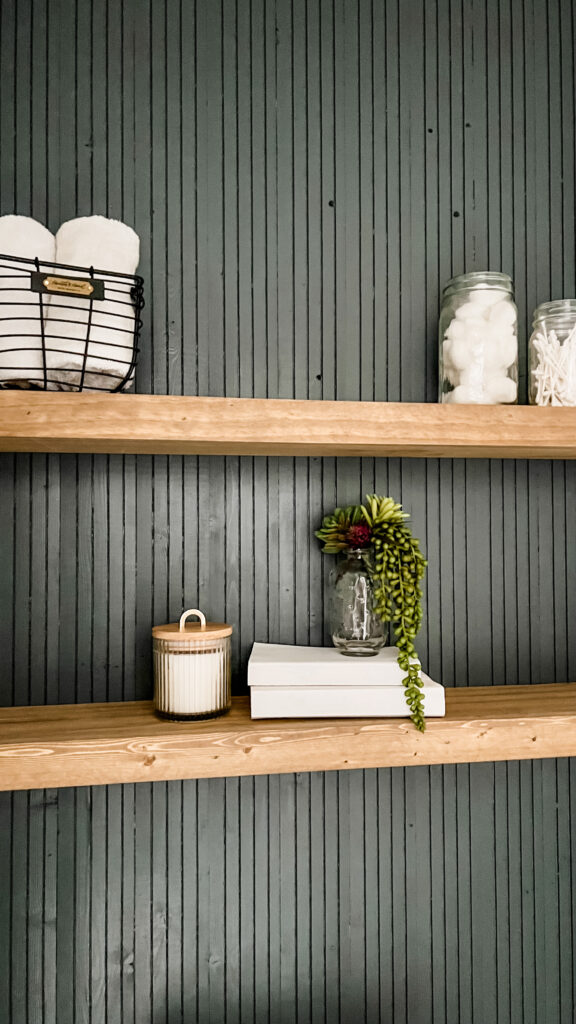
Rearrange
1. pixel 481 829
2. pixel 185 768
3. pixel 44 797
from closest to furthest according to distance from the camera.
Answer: pixel 185 768 → pixel 44 797 → pixel 481 829

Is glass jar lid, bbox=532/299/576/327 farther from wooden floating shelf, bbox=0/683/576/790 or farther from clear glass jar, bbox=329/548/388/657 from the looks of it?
wooden floating shelf, bbox=0/683/576/790

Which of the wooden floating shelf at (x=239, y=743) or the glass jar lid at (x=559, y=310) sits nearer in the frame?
the wooden floating shelf at (x=239, y=743)

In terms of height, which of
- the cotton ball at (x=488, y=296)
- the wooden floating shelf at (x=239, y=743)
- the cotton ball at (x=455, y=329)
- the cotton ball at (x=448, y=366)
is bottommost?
the wooden floating shelf at (x=239, y=743)

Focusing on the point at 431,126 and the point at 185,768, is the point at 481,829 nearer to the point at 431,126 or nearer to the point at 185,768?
the point at 185,768

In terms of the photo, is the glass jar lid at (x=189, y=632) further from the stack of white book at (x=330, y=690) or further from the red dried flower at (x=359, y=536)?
the red dried flower at (x=359, y=536)

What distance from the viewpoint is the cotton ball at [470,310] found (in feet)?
3.41

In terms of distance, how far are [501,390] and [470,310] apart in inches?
5.1

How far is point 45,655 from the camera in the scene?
1063mm

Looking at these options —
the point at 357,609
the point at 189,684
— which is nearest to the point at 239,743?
the point at 189,684

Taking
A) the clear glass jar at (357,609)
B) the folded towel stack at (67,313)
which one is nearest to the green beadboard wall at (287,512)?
the clear glass jar at (357,609)

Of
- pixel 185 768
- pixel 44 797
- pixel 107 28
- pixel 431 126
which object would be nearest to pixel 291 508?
pixel 185 768

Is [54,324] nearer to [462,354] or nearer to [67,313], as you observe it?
[67,313]

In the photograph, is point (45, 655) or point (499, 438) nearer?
point (499, 438)

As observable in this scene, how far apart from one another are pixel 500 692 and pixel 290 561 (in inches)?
15.0
